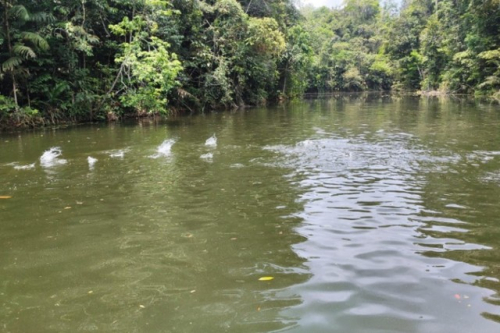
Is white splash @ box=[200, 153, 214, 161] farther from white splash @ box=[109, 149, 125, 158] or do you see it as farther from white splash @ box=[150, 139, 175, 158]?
white splash @ box=[109, 149, 125, 158]

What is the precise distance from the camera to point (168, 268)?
4.46 metres

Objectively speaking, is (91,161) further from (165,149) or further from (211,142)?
(211,142)

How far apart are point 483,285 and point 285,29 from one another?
1600 inches

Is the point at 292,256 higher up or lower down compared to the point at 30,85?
lower down

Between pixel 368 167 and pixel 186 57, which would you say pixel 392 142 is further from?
pixel 186 57

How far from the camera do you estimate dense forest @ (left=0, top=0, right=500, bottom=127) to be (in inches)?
727

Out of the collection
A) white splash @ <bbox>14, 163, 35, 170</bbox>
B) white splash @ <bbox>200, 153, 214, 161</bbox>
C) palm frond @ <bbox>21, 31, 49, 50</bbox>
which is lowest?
white splash @ <bbox>200, 153, 214, 161</bbox>

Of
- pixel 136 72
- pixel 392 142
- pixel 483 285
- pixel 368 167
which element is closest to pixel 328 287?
pixel 483 285

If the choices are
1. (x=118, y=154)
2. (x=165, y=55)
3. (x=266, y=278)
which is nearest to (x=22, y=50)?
(x=165, y=55)

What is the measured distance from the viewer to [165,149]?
40.9ft

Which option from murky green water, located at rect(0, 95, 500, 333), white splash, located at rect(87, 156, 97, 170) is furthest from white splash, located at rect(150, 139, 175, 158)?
white splash, located at rect(87, 156, 97, 170)

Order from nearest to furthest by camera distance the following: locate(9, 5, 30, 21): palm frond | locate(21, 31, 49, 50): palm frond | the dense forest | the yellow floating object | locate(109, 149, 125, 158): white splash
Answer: the yellow floating object < locate(109, 149, 125, 158): white splash < locate(9, 5, 30, 21): palm frond < locate(21, 31, 49, 50): palm frond < the dense forest

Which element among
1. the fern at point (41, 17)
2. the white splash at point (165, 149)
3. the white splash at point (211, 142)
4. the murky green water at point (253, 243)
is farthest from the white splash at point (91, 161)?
the fern at point (41, 17)

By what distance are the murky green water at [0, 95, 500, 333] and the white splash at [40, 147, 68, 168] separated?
0.35 metres
